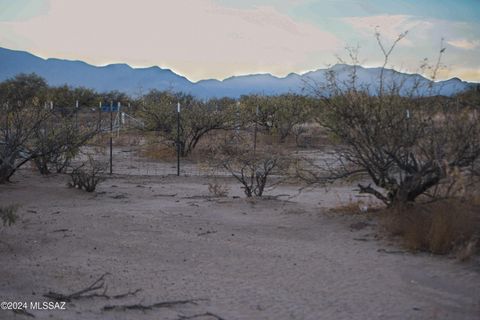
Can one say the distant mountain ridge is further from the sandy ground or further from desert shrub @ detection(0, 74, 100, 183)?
the sandy ground

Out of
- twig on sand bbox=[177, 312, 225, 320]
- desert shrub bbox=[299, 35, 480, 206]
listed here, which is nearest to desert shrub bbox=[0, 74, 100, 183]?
desert shrub bbox=[299, 35, 480, 206]

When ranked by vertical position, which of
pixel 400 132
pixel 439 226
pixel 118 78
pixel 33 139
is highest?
pixel 118 78

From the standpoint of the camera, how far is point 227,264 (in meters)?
7.29

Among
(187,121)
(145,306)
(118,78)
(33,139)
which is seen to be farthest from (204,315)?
(118,78)

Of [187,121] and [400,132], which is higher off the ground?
[187,121]

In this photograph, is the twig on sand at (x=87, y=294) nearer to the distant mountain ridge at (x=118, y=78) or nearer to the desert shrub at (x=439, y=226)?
the desert shrub at (x=439, y=226)

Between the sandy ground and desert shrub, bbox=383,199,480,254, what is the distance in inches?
9.5

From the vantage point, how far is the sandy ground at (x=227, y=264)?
225 inches

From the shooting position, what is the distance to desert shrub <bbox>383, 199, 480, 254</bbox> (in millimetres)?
7480

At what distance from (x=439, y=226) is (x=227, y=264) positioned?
278cm

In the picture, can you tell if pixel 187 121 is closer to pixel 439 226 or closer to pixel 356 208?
pixel 356 208

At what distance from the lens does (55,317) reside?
5.23m

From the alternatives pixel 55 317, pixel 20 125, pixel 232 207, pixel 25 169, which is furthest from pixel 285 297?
pixel 25 169

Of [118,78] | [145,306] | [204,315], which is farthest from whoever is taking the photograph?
[118,78]
